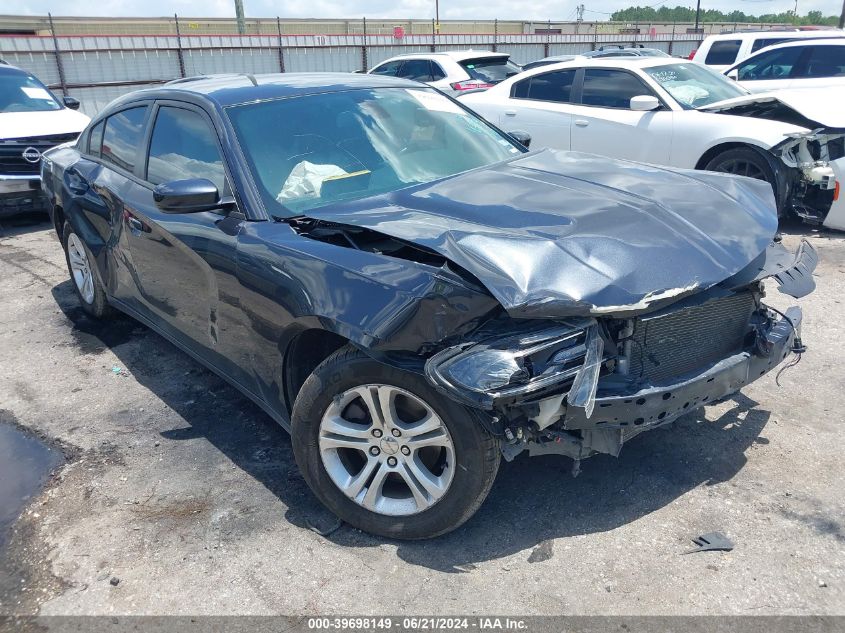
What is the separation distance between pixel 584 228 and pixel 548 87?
6503mm

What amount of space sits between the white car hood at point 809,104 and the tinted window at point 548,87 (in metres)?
1.70

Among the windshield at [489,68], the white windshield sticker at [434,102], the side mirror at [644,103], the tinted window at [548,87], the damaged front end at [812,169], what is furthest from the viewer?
the windshield at [489,68]

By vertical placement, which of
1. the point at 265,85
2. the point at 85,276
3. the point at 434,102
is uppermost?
the point at 265,85

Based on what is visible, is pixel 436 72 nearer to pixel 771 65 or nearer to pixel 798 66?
pixel 771 65

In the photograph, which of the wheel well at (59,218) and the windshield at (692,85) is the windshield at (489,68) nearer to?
the windshield at (692,85)

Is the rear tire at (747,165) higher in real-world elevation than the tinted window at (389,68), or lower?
lower

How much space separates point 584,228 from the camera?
2.91 m

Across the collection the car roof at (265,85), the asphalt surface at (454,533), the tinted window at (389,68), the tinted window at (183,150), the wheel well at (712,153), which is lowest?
the asphalt surface at (454,533)

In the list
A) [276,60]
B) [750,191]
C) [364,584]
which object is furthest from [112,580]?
[276,60]

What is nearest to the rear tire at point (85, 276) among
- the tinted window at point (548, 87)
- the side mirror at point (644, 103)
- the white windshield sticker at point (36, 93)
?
the white windshield sticker at point (36, 93)

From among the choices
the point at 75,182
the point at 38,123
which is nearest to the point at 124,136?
the point at 75,182

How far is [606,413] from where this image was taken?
8.63ft

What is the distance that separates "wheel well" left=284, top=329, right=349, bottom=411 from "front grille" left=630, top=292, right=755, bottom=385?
122cm

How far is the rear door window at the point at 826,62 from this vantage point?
404 inches
